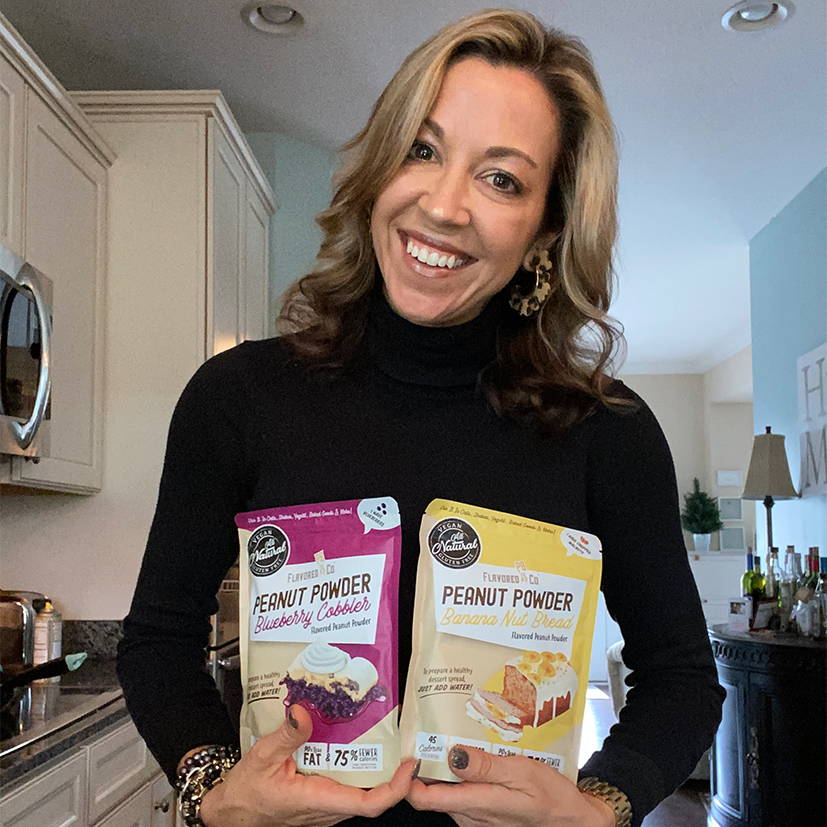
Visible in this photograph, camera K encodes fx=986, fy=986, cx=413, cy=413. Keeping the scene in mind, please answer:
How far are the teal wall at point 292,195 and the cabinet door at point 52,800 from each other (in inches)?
87.5

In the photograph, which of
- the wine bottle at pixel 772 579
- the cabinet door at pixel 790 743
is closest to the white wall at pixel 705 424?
the wine bottle at pixel 772 579

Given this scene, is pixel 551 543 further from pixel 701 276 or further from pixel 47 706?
pixel 701 276

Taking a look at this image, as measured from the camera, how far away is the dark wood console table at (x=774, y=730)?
10.8 ft

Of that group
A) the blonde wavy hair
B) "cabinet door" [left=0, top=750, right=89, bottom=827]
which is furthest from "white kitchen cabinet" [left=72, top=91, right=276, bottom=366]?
the blonde wavy hair

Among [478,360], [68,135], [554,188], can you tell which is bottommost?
[478,360]

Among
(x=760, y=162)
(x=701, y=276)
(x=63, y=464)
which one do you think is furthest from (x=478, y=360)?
(x=701, y=276)

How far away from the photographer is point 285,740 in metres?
0.71

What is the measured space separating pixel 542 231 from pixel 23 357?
1598 mm

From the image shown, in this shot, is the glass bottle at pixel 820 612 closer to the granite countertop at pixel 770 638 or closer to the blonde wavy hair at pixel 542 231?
the granite countertop at pixel 770 638

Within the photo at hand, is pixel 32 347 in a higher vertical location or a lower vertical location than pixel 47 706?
higher

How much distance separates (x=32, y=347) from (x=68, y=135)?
711 millimetres

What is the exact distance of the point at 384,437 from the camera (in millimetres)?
887

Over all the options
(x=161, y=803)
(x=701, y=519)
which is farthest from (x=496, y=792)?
(x=701, y=519)

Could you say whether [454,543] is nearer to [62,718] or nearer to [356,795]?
[356,795]
